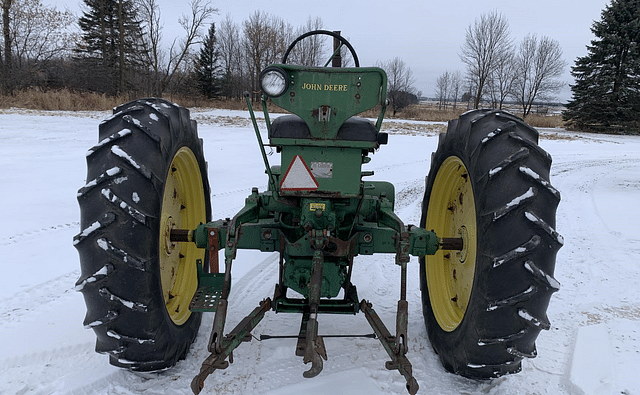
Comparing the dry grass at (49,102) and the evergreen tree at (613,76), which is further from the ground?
the evergreen tree at (613,76)

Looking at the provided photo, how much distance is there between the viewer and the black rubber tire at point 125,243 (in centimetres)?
218

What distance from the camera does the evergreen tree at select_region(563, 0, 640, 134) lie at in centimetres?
3155

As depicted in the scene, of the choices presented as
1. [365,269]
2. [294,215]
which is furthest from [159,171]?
[365,269]

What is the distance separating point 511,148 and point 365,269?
242 centimetres

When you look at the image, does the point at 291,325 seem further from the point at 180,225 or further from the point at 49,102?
the point at 49,102

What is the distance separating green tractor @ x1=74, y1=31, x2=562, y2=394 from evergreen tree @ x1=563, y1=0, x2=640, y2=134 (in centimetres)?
3485

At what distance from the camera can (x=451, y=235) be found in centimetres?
340

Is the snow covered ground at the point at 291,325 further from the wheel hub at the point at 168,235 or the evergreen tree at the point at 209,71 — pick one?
the evergreen tree at the point at 209,71

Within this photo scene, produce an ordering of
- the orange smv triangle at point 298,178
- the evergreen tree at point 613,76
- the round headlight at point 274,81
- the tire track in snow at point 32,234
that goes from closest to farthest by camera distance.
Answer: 1. the round headlight at point 274,81
2. the orange smv triangle at point 298,178
3. the tire track in snow at point 32,234
4. the evergreen tree at point 613,76

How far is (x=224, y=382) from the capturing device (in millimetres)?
2619

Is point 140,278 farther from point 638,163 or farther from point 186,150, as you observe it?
point 638,163

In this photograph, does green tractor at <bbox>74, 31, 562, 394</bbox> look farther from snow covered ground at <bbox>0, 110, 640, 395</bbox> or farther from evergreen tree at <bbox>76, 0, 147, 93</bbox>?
evergreen tree at <bbox>76, 0, 147, 93</bbox>

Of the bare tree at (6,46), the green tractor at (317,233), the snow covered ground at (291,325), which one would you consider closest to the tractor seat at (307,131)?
the green tractor at (317,233)

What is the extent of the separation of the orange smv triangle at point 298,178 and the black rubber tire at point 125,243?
0.72m
